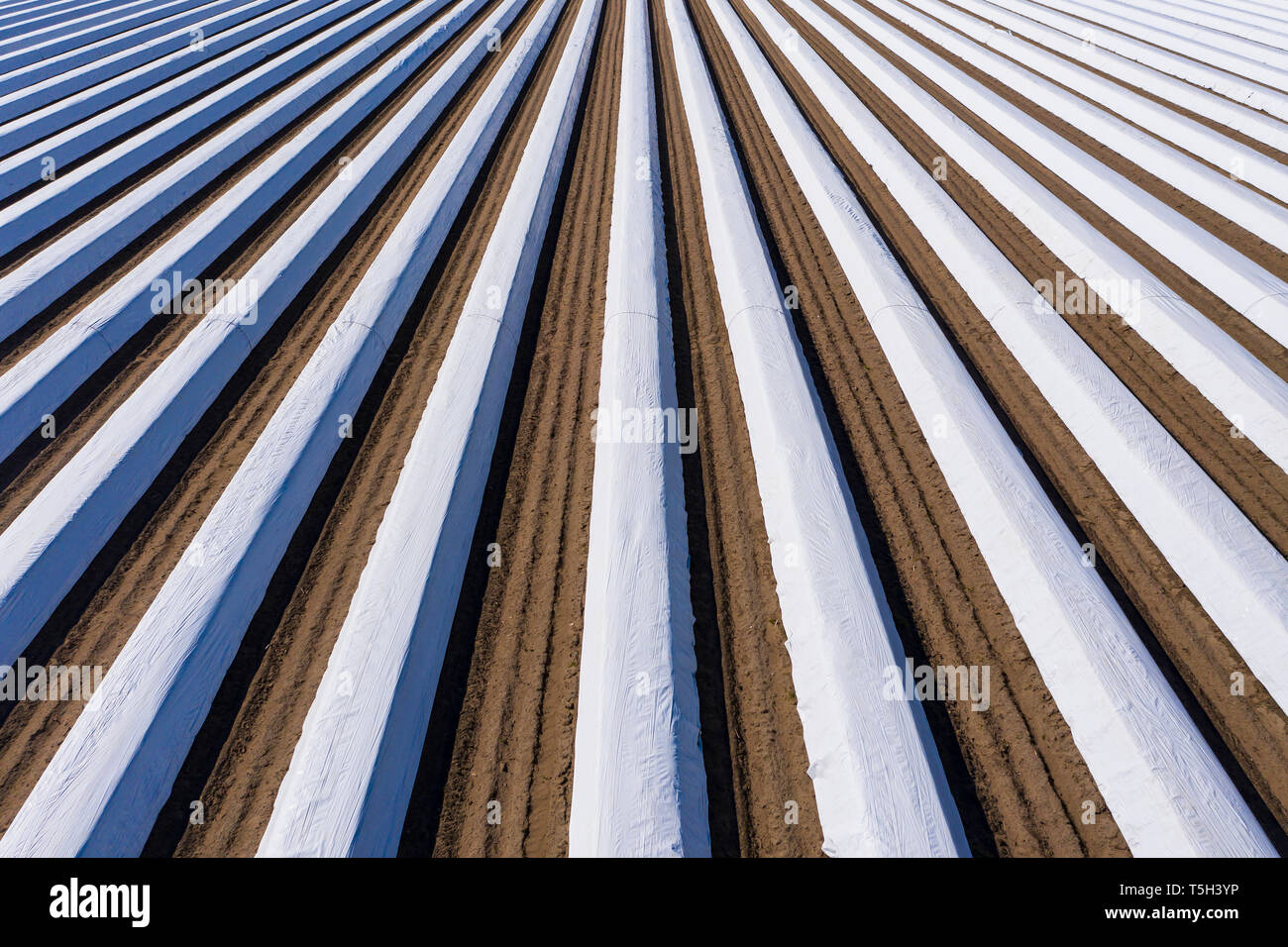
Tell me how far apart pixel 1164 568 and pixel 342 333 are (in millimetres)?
A: 7094

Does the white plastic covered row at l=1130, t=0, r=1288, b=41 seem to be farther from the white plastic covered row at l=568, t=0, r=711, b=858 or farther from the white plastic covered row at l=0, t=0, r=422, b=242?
the white plastic covered row at l=0, t=0, r=422, b=242

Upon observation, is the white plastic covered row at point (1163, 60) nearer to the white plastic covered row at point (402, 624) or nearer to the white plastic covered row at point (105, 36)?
the white plastic covered row at point (402, 624)

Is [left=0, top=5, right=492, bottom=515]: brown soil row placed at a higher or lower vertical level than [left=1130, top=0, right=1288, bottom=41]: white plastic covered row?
lower

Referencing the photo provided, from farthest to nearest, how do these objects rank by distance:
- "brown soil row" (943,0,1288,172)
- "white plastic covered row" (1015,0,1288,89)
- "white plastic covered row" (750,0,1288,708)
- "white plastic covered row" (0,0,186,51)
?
"white plastic covered row" (0,0,186,51) < "white plastic covered row" (1015,0,1288,89) < "brown soil row" (943,0,1288,172) < "white plastic covered row" (750,0,1288,708)

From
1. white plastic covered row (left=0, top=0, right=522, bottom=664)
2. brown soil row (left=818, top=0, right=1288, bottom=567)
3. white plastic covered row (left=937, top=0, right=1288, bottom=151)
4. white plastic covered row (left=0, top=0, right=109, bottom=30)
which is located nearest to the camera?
white plastic covered row (left=0, top=0, right=522, bottom=664)

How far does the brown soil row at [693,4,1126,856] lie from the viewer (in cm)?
325

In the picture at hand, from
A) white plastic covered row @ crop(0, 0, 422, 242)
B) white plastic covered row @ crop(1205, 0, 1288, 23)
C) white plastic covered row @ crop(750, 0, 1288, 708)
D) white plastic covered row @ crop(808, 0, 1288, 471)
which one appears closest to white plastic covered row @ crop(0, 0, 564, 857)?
white plastic covered row @ crop(0, 0, 422, 242)

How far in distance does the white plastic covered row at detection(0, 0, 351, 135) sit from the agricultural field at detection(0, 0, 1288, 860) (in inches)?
25.7

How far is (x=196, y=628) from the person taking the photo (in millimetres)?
3832

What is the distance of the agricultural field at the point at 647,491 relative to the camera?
329 centimetres

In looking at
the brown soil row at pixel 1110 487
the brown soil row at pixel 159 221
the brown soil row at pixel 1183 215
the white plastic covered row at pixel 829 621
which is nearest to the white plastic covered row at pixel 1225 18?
the brown soil row at pixel 1183 215

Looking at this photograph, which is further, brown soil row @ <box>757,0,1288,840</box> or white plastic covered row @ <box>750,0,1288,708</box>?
white plastic covered row @ <box>750,0,1288,708</box>

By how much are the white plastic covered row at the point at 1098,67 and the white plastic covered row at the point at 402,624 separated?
408 inches
